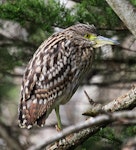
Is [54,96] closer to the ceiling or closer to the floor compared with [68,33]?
closer to the floor

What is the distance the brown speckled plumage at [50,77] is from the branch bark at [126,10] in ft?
2.50

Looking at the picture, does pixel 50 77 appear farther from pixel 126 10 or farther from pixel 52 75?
pixel 126 10

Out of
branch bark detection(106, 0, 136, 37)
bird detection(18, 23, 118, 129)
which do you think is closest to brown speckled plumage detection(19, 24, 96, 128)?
bird detection(18, 23, 118, 129)

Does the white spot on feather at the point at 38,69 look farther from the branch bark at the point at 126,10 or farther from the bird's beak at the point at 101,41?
the branch bark at the point at 126,10

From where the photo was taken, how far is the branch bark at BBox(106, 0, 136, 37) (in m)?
4.23

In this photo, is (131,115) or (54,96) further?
(54,96)

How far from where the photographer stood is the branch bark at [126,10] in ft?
13.9

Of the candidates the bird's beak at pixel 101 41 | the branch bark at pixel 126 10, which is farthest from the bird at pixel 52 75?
the branch bark at pixel 126 10

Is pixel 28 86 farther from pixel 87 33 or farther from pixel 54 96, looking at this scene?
pixel 87 33

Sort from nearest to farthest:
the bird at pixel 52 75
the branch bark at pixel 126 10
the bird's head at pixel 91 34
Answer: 1. the branch bark at pixel 126 10
2. the bird at pixel 52 75
3. the bird's head at pixel 91 34

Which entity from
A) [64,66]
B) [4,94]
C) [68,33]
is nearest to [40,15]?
[68,33]

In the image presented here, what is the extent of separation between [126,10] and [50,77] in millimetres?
905

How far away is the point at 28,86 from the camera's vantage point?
4.72 m

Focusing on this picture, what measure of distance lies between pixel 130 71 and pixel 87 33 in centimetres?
136
